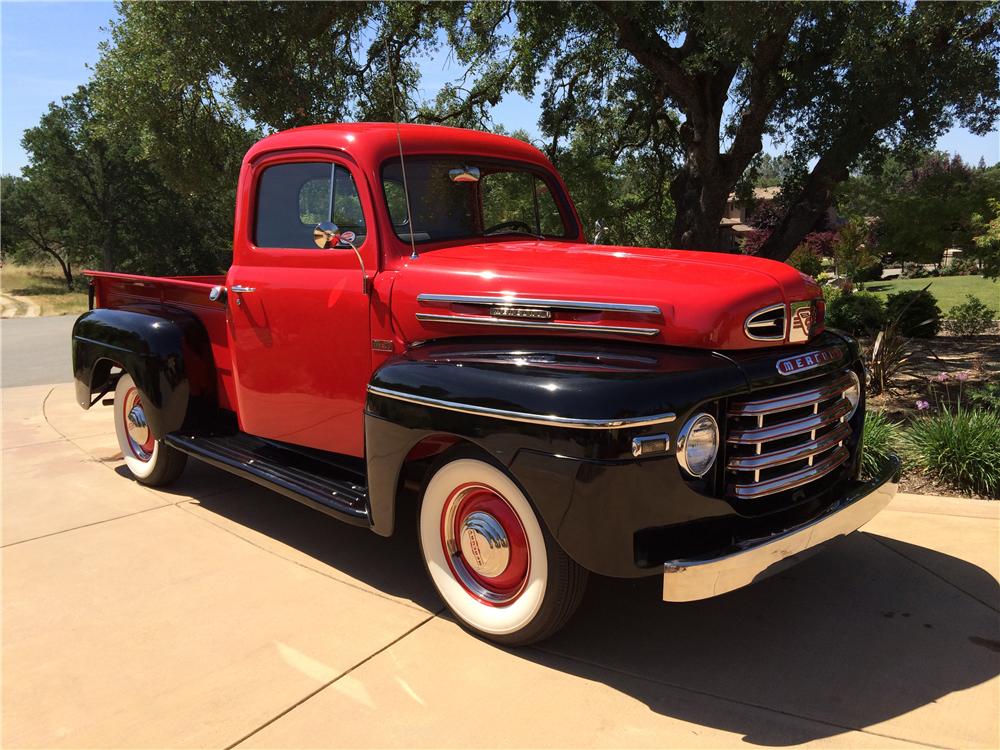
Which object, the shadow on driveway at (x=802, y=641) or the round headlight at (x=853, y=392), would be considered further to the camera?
the round headlight at (x=853, y=392)

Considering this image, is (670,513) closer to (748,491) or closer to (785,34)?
(748,491)

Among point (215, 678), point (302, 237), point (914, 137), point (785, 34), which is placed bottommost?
point (215, 678)

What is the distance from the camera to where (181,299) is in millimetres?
5000

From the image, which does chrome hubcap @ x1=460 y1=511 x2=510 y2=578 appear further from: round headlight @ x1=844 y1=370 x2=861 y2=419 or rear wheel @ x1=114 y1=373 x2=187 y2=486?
rear wheel @ x1=114 y1=373 x2=187 y2=486

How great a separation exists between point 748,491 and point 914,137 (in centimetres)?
773

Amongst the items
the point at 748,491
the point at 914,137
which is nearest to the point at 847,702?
the point at 748,491

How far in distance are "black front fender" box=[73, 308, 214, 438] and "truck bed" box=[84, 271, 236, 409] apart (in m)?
0.07

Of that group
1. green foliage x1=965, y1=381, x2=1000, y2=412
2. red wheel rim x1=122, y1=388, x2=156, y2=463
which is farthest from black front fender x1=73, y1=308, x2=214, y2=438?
green foliage x1=965, y1=381, x2=1000, y2=412

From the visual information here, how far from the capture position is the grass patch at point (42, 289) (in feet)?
99.9

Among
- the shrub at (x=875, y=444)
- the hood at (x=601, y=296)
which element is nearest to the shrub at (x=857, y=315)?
the shrub at (x=875, y=444)

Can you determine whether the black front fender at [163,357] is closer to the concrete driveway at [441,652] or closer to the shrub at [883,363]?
the concrete driveway at [441,652]

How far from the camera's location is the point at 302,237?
156 inches

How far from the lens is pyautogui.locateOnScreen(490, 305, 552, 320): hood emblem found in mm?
2993

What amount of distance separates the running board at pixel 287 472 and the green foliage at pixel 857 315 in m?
8.92
